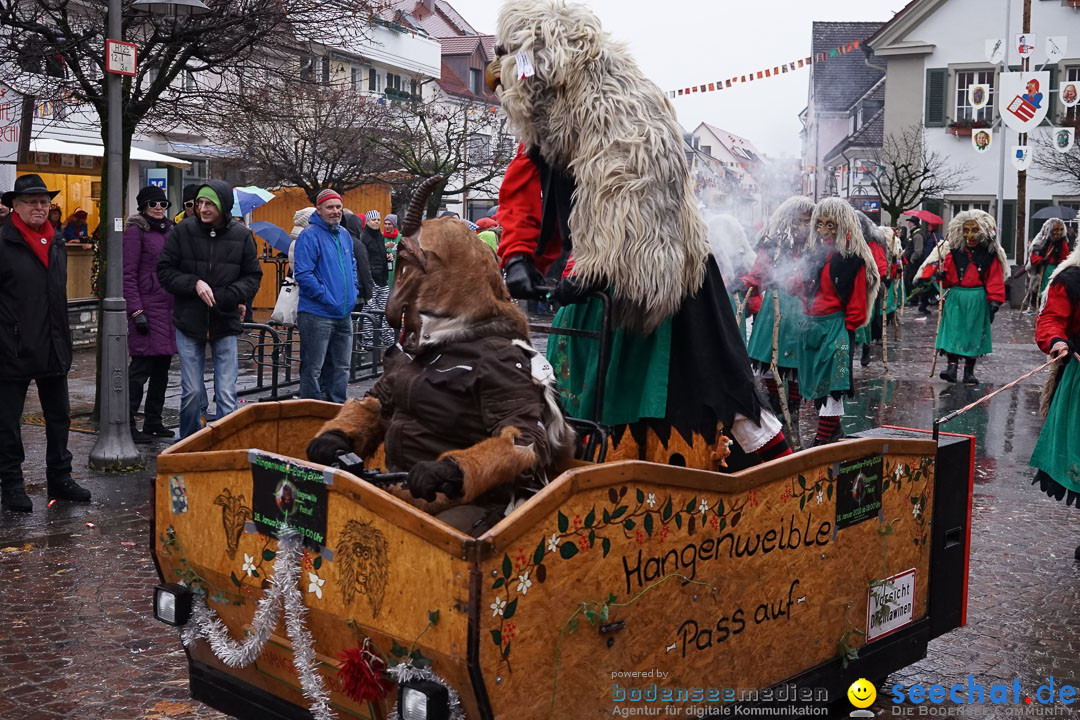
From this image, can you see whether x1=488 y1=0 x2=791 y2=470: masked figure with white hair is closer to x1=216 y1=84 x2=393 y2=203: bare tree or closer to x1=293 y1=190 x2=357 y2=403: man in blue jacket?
x1=293 y1=190 x2=357 y2=403: man in blue jacket

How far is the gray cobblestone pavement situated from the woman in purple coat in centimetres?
49

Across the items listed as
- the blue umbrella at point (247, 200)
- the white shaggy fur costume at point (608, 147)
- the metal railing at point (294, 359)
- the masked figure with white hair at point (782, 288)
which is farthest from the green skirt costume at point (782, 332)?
the blue umbrella at point (247, 200)

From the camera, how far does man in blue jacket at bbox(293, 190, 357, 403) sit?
915 cm

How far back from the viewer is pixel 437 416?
347 centimetres

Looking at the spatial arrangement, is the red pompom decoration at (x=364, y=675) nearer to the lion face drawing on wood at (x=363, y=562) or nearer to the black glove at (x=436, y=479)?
the lion face drawing on wood at (x=363, y=562)

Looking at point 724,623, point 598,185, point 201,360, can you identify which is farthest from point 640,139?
point 201,360

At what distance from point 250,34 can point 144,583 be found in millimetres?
4995

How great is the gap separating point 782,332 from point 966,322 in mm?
4866

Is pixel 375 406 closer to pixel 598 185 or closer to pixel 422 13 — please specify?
pixel 598 185

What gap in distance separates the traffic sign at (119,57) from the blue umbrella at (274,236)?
1059 centimetres

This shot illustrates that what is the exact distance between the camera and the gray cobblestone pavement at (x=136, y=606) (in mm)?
4293

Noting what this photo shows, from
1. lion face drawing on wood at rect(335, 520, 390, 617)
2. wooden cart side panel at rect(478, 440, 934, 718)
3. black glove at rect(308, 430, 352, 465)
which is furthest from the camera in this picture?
black glove at rect(308, 430, 352, 465)

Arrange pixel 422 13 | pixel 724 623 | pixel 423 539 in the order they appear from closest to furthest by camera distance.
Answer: pixel 423 539, pixel 724 623, pixel 422 13

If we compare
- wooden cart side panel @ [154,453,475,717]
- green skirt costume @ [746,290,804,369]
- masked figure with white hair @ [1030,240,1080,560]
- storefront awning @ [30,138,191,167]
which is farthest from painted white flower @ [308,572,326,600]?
storefront awning @ [30,138,191,167]
